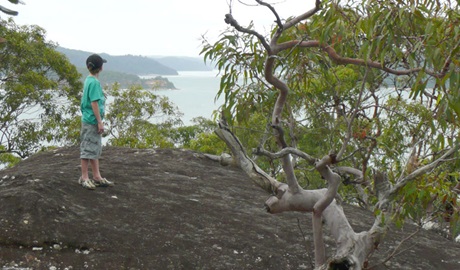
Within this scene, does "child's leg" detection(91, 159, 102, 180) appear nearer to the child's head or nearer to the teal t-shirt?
the teal t-shirt

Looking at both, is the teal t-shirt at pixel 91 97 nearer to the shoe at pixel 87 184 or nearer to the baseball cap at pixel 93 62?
the baseball cap at pixel 93 62

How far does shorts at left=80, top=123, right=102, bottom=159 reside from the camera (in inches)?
253

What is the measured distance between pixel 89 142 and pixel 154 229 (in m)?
1.34

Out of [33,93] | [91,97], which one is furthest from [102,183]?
[33,93]

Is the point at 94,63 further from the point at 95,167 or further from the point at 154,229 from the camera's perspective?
the point at 154,229

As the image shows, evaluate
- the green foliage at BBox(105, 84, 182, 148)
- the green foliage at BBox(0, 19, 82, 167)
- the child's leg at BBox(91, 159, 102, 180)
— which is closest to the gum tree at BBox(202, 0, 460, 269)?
the child's leg at BBox(91, 159, 102, 180)

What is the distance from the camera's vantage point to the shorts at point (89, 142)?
6.42 meters

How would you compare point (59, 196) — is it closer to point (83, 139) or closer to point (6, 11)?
point (83, 139)

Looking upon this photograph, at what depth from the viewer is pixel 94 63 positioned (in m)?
6.28

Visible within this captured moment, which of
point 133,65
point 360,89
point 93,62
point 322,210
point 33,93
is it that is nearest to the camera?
point 322,210

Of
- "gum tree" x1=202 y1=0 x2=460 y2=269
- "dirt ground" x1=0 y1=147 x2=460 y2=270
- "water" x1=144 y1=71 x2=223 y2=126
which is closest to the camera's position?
"gum tree" x1=202 y1=0 x2=460 y2=269

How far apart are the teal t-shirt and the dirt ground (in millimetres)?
824

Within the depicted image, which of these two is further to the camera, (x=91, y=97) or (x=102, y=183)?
(x=102, y=183)

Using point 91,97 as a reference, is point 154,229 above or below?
below
